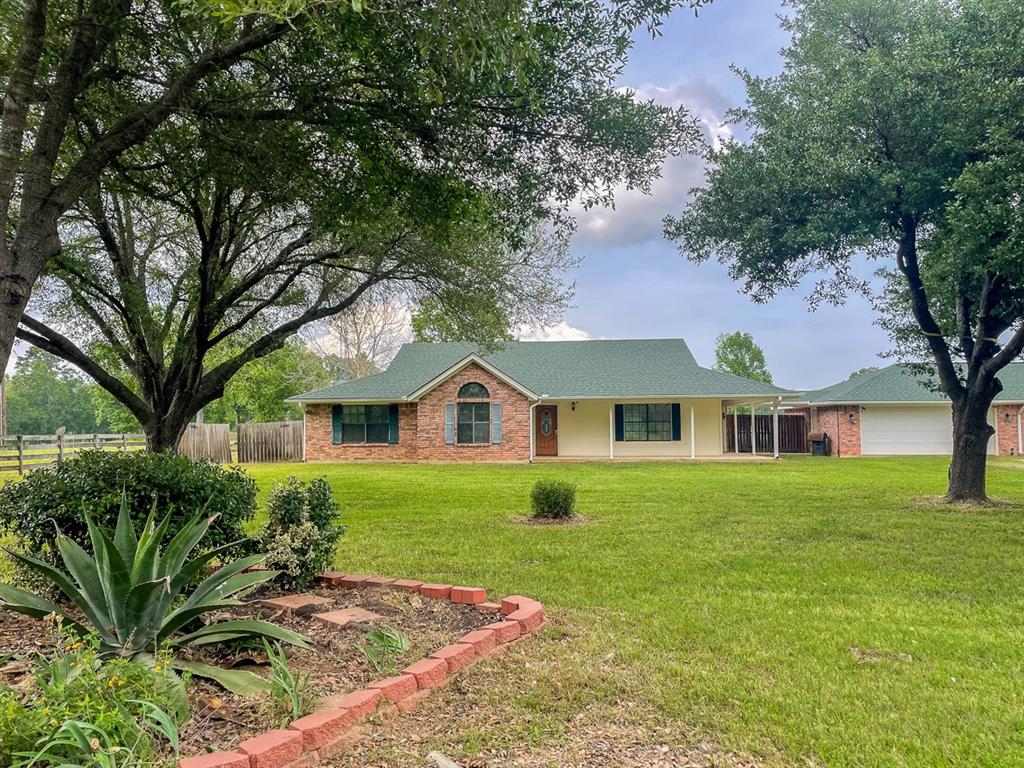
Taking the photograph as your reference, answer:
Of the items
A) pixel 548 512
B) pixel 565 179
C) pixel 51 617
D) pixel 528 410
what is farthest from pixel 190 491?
pixel 528 410

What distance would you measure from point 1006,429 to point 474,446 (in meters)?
20.5

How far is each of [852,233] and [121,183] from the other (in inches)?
400

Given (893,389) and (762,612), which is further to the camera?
(893,389)

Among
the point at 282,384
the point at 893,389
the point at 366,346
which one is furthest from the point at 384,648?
the point at 282,384

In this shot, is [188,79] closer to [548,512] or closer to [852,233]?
[548,512]

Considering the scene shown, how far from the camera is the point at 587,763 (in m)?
2.61

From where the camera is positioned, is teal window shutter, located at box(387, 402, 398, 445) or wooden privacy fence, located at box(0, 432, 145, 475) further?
teal window shutter, located at box(387, 402, 398, 445)

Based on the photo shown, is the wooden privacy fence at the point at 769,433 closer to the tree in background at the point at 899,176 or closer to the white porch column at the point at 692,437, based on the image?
the white porch column at the point at 692,437

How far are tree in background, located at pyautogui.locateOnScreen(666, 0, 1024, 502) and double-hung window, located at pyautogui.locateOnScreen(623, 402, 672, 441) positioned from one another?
10822 mm

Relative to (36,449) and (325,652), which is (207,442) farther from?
(325,652)

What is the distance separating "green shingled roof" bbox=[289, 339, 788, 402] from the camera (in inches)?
864

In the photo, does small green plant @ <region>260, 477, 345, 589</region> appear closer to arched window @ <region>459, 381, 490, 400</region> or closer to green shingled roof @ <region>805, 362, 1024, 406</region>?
arched window @ <region>459, 381, 490, 400</region>

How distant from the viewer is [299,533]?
4895 millimetres

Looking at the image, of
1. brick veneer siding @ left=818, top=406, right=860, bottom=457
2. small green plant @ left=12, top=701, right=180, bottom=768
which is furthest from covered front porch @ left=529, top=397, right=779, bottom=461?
small green plant @ left=12, top=701, right=180, bottom=768
